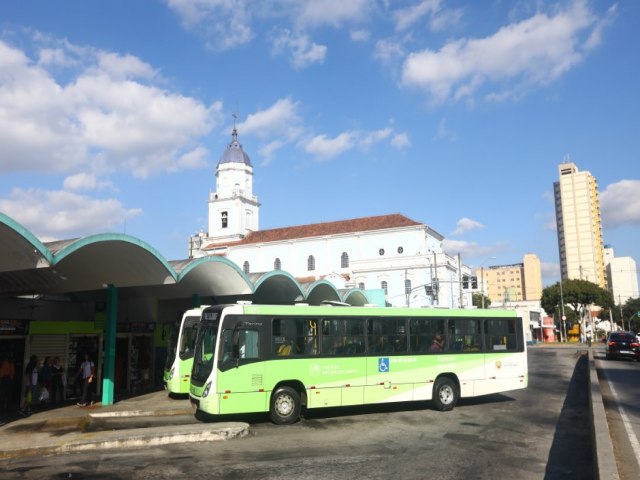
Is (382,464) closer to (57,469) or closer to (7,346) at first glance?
(57,469)

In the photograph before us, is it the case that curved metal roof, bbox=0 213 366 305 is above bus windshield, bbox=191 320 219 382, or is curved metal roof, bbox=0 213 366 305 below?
above

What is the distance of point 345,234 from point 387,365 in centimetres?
6461

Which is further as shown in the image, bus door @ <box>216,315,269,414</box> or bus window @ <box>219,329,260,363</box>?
bus window @ <box>219,329,260,363</box>

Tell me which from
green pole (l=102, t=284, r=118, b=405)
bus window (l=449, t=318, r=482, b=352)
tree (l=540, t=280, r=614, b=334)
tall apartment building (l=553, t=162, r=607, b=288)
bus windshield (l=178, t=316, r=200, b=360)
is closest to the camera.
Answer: bus window (l=449, t=318, r=482, b=352)

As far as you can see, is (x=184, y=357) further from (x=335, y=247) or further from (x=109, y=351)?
(x=335, y=247)

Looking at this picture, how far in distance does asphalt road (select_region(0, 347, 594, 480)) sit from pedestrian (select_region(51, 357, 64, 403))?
741 cm

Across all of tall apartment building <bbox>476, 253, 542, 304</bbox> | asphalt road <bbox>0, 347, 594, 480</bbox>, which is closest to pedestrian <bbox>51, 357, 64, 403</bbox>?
asphalt road <bbox>0, 347, 594, 480</bbox>

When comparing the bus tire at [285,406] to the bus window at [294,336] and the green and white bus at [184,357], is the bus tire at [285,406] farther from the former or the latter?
the green and white bus at [184,357]

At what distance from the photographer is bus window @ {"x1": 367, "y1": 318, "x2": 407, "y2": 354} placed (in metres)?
14.9

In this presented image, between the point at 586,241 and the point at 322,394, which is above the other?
the point at 586,241

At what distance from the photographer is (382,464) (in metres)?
9.28

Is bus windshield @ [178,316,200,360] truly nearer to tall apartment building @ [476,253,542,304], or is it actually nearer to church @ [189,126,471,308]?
church @ [189,126,471,308]

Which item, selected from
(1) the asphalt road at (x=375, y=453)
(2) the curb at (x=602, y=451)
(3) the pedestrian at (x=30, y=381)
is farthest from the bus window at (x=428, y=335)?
(3) the pedestrian at (x=30, y=381)

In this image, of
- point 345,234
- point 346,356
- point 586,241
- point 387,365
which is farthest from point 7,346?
point 586,241
